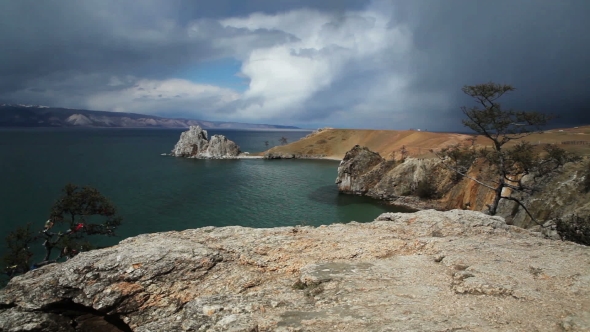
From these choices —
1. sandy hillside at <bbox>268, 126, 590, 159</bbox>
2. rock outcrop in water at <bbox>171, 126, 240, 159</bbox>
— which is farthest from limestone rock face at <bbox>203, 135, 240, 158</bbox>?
sandy hillside at <bbox>268, 126, 590, 159</bbox>

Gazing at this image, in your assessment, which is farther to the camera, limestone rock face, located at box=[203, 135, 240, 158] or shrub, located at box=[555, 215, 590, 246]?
limestone rock face, located at box=[203, 135, 240, 158]

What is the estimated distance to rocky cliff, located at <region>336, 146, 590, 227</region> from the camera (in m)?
31.9

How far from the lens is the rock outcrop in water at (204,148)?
487 ft

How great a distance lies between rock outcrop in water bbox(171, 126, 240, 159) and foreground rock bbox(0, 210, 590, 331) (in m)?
137

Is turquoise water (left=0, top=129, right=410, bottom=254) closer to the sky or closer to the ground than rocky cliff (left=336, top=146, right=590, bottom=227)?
closer to the ground

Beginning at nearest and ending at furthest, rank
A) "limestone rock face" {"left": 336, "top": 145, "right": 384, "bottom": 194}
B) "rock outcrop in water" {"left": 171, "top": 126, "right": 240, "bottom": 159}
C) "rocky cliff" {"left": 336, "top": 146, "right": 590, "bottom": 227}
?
"rocky cliff" {"left": 336, "top": 146, "right": 590, "bottom": 227} < "limestone rock face" {"left": 336, "top": 145, "right": 384, "bottom": 194} < "rock outcrop in water" {"left": 171, "top": 126, "right": 240, "bottom": 159}

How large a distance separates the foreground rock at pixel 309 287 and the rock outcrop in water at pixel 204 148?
137 meters

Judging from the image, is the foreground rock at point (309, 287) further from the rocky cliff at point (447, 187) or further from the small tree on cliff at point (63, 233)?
the rocky cliff at point (447, 187)

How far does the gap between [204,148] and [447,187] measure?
11671 centimetres

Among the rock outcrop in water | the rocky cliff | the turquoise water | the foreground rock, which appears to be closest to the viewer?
the foreground rock

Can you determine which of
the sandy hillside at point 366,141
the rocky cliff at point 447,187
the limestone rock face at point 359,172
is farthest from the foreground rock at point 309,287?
the sandy hillside at point 366,141

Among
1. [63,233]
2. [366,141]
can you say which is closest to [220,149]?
[366,141]

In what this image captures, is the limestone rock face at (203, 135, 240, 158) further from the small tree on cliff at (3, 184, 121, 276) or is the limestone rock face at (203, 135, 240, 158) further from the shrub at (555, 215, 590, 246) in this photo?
the shrub at (555, 215, 590, 246)

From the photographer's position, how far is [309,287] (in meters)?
10.6
